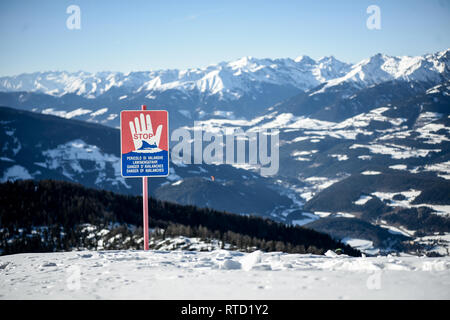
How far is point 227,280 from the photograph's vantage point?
15.8m

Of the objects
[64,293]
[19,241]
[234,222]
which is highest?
[64,293]

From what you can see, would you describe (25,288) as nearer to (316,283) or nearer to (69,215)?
(316,283)

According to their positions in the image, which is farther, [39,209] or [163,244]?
[39,209]

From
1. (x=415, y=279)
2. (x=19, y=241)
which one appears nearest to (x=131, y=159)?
(x=415, y=279)

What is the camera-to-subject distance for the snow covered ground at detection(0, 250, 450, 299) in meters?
14.0

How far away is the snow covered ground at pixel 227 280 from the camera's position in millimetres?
14008

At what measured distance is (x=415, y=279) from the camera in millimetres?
15000

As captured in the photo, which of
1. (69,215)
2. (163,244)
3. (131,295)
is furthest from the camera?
(69,215)

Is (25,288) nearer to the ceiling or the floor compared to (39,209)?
nearer to the ceiling

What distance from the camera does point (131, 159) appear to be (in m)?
25.1

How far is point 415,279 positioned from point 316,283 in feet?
11.3

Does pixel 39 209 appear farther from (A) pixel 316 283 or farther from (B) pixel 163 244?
(A) pixel 316 283
